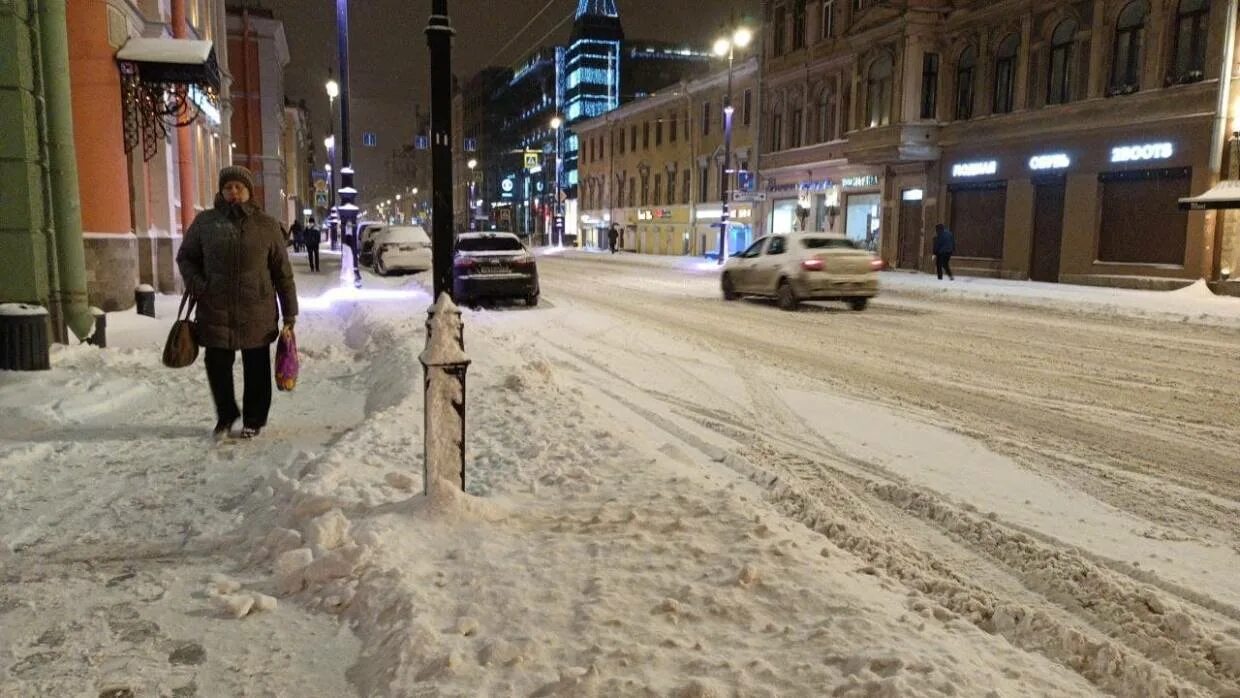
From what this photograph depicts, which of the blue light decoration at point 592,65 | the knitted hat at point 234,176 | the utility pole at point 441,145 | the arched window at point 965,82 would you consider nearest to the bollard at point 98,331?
the knitted hat at point 234,176

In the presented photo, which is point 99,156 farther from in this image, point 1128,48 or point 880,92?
point 880,92

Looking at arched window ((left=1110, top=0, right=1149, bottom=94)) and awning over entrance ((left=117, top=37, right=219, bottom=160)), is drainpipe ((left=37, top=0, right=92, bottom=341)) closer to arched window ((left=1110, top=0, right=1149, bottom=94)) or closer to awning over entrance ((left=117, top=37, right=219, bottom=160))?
awning over entrance ((left=117, top=37, right=219, bottom=160))

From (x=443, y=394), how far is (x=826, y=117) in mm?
36826

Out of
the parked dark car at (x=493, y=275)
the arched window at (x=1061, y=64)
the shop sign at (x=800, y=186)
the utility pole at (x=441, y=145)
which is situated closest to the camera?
the utility pole at (x=441, y=145)

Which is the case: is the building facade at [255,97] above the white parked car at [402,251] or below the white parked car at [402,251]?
above

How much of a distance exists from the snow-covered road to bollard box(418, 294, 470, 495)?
217 mm

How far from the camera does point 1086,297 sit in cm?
2091

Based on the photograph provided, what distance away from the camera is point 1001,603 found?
3.81 meters

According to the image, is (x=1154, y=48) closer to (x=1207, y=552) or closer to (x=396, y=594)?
(x=1207, y=552)

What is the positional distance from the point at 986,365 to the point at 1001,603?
285 inches

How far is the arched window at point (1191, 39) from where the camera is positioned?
22500 mm

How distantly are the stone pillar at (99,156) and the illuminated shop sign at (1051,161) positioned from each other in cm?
2522

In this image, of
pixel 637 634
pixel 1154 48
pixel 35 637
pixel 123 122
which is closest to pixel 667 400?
pixel 637 634

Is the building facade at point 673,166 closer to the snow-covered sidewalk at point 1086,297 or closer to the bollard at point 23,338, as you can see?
the snow-covered sidewalk at point 1086,297
